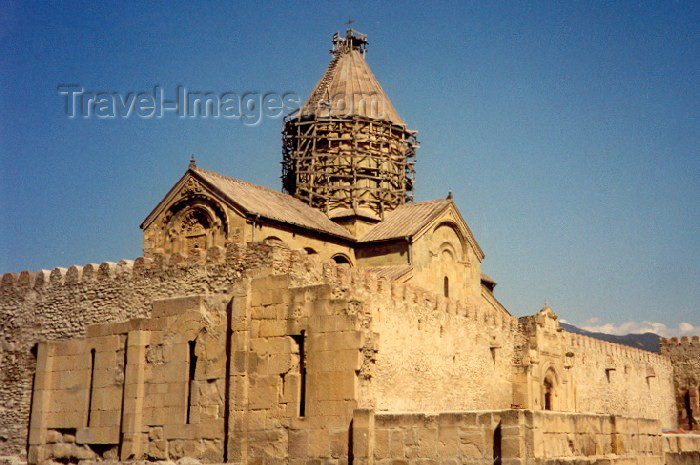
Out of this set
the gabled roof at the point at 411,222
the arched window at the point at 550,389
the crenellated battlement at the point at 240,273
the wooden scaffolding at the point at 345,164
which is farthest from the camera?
the wooden scaffolding at the point at 345,164

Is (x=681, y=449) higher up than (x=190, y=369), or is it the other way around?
(x=190, y=369)

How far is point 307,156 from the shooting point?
36156 millimetres

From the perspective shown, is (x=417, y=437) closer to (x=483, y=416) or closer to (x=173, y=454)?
(x=483, y=416)

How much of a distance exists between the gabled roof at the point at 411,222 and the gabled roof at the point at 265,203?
111 centimetres

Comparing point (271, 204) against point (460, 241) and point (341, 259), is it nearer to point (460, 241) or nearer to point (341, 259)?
point (341, 259)

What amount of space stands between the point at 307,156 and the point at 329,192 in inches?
65.7

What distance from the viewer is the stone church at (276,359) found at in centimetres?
1731

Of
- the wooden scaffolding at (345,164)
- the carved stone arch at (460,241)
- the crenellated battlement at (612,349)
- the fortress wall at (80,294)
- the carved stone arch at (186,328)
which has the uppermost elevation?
the wooden scaffolding at (345,164)

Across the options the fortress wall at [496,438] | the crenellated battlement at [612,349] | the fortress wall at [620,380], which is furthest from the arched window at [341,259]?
the fortress wall at [496,438]

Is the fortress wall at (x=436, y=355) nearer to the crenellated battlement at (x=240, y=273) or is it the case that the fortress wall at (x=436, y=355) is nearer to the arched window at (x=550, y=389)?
the crenellated battlement at (x=240, y=273)

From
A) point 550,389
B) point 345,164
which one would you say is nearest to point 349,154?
point 345,164

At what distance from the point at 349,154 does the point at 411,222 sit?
13.3ft

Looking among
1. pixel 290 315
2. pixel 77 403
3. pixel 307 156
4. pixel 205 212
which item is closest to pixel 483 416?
pixel 290 315

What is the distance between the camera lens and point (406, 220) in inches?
1346
